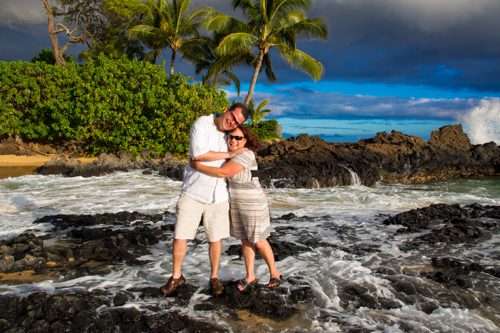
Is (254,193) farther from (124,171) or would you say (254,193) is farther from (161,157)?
(161,157)

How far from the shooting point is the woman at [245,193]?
12.8ft

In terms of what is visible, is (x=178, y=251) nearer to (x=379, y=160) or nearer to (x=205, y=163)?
(x=205, y=163)

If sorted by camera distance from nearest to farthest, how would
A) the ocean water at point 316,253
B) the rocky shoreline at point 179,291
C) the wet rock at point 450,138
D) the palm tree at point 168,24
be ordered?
the rocky shoreline at point 179,291 < the ocean water at point 316,253 < the wet rock at point 450,138 < the palm tree at point 168,24

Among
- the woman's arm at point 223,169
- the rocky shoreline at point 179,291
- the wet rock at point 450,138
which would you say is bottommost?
the rocky shoreline at point 179,291

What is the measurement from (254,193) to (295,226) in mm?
3803

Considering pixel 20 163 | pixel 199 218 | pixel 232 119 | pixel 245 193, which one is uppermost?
pixel 232 119

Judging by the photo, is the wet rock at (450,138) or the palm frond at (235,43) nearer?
the wet rock at (450,138)

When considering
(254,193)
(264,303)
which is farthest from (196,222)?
(264,303)

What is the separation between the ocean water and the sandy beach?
265 cm

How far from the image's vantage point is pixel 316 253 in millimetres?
6000

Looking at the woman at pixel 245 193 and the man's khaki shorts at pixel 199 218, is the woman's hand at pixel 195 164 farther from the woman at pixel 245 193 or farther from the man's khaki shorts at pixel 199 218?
the man's khaki shorts at pixel 199 218

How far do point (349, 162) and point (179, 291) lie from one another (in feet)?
43.0

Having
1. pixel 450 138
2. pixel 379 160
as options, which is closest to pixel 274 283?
pixel 379 160

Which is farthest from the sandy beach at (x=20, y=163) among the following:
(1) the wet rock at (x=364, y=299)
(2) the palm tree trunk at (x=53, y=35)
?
(1) the wet rock at (x=364, y=299)
